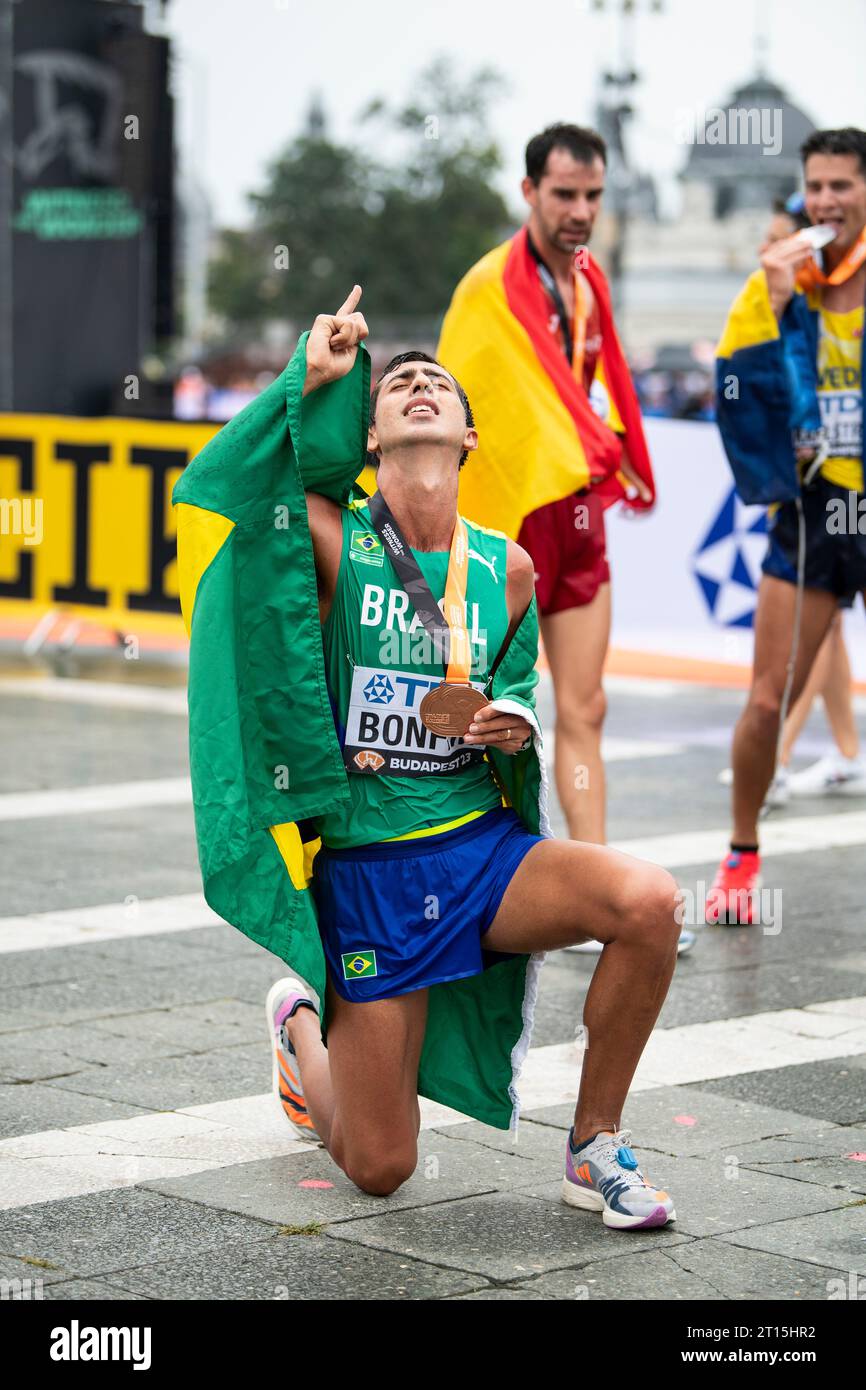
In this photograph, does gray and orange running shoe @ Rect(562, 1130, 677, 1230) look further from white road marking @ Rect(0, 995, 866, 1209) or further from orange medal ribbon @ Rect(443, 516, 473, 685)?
orange medal ribbon @ Rect(443, 516, 473, 685)

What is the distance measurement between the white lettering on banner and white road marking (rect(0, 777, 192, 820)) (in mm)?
4299

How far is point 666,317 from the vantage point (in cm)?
11881

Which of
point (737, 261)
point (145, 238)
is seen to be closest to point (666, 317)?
point (737, 261)

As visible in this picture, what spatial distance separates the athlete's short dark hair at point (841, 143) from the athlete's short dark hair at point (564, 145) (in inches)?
25.4

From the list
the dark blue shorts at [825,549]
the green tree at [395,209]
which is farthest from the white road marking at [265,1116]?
the green tree at [395,209]

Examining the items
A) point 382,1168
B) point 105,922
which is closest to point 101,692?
point 105,922

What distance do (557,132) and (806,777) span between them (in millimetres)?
3731

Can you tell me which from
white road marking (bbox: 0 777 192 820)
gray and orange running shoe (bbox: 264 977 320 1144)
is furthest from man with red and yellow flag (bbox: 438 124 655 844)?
white road marking (bbox: 0 777 192 820)

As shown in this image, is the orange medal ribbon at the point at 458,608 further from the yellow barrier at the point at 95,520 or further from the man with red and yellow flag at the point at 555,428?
the yellow barrier at the point at 95,520

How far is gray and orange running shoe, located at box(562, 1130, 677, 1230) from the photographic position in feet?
13.0

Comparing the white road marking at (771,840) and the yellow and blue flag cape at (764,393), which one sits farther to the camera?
the white road marking at (771,840)

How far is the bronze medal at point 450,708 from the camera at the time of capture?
13.2 ft

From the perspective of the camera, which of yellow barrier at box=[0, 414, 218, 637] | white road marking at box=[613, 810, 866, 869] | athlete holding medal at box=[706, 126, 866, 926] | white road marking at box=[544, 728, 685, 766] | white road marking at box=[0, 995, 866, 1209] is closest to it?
white road marking at box=[0, 995, 866, 1209]
